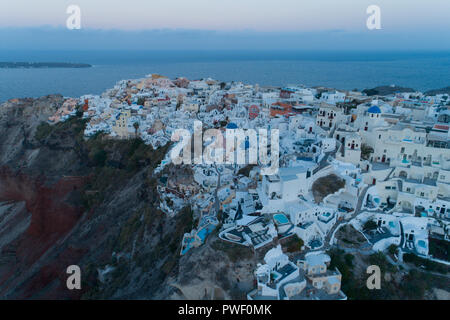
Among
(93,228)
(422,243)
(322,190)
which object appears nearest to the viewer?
(422,243)

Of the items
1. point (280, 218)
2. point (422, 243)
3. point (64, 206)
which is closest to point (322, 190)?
point (280, 218)

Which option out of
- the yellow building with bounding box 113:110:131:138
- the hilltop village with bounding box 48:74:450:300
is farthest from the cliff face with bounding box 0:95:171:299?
the hilltop village with bounding box 48:74:450:300

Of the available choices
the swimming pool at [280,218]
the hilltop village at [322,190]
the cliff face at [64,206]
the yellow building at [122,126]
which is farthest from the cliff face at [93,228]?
the swimming pool at [280,218]

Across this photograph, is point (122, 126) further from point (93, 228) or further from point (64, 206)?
point (93, 228)

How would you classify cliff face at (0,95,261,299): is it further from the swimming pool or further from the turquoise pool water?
the turquoise pool water

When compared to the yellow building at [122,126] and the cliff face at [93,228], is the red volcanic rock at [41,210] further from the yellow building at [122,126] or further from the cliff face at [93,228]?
the yellow building at [122,126]
